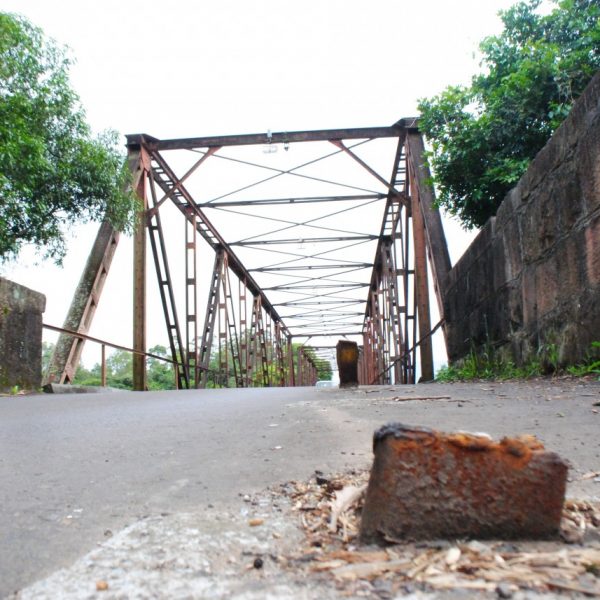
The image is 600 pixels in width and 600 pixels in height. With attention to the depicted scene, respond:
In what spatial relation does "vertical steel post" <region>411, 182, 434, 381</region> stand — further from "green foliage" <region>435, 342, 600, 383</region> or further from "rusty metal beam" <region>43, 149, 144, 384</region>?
"rusty metal beam" <region>43, 149, 144, 384</region>

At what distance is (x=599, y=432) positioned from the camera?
225 centimetres

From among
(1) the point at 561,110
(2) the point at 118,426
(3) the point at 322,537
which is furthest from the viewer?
(1) the point at 561,110

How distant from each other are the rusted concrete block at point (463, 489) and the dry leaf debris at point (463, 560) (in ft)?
0.10

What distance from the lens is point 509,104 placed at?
6.94 m

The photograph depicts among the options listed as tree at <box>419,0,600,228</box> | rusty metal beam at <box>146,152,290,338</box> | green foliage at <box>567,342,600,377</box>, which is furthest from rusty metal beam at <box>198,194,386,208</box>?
green foliage at <box>567,342,600,377</box>

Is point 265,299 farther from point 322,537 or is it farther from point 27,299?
point 322,537

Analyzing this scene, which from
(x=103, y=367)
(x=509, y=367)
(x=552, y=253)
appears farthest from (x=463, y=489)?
(x=103, y=367)

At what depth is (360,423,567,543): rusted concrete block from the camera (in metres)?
1.08

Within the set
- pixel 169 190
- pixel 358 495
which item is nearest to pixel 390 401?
pixel 358 495

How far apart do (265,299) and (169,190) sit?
1373 cm

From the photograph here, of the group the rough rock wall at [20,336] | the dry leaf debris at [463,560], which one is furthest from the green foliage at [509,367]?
the rough rock wall at [20,336]

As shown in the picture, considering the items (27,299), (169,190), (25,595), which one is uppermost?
(169,190)

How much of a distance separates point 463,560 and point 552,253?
13.6 feet

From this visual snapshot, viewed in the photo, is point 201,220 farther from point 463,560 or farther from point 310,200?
point 463,560
